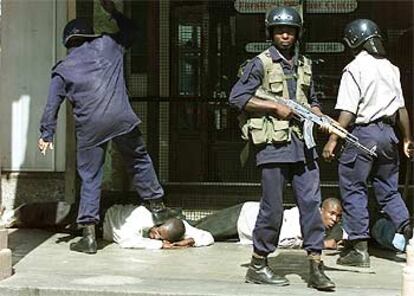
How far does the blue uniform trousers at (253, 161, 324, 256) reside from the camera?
5.78m

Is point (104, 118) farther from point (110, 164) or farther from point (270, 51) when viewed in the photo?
point (270, 51)

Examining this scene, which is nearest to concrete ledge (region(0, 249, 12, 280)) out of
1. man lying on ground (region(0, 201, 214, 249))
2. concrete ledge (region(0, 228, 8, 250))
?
concrete ledge (region(0, 228, 8, 250))

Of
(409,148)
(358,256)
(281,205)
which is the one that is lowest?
(358,256)

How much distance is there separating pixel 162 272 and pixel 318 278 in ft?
4.49

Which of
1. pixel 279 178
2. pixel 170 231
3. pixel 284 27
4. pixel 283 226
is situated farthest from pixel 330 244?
pixel 284 27

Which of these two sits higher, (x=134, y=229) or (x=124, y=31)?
(x=124, y=31)

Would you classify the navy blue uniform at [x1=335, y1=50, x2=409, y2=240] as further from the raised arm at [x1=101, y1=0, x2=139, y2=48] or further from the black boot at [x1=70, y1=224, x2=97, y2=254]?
the black boot at [x1=70, y1=224, x2=97, y2=254]

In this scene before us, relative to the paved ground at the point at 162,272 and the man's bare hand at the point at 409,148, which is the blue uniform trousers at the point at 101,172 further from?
the man's bare hand at the point at 409,148

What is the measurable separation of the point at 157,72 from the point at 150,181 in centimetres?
158

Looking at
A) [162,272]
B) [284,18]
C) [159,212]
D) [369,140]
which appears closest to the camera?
[284,18]

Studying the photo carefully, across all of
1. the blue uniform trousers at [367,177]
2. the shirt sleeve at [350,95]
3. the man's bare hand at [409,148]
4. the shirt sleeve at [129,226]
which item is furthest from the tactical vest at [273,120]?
the shirt sleeve at [129,226]

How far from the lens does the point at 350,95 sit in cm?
657

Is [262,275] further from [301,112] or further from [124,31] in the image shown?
[124,31]

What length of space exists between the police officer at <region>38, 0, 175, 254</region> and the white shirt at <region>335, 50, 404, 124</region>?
2015 mm
